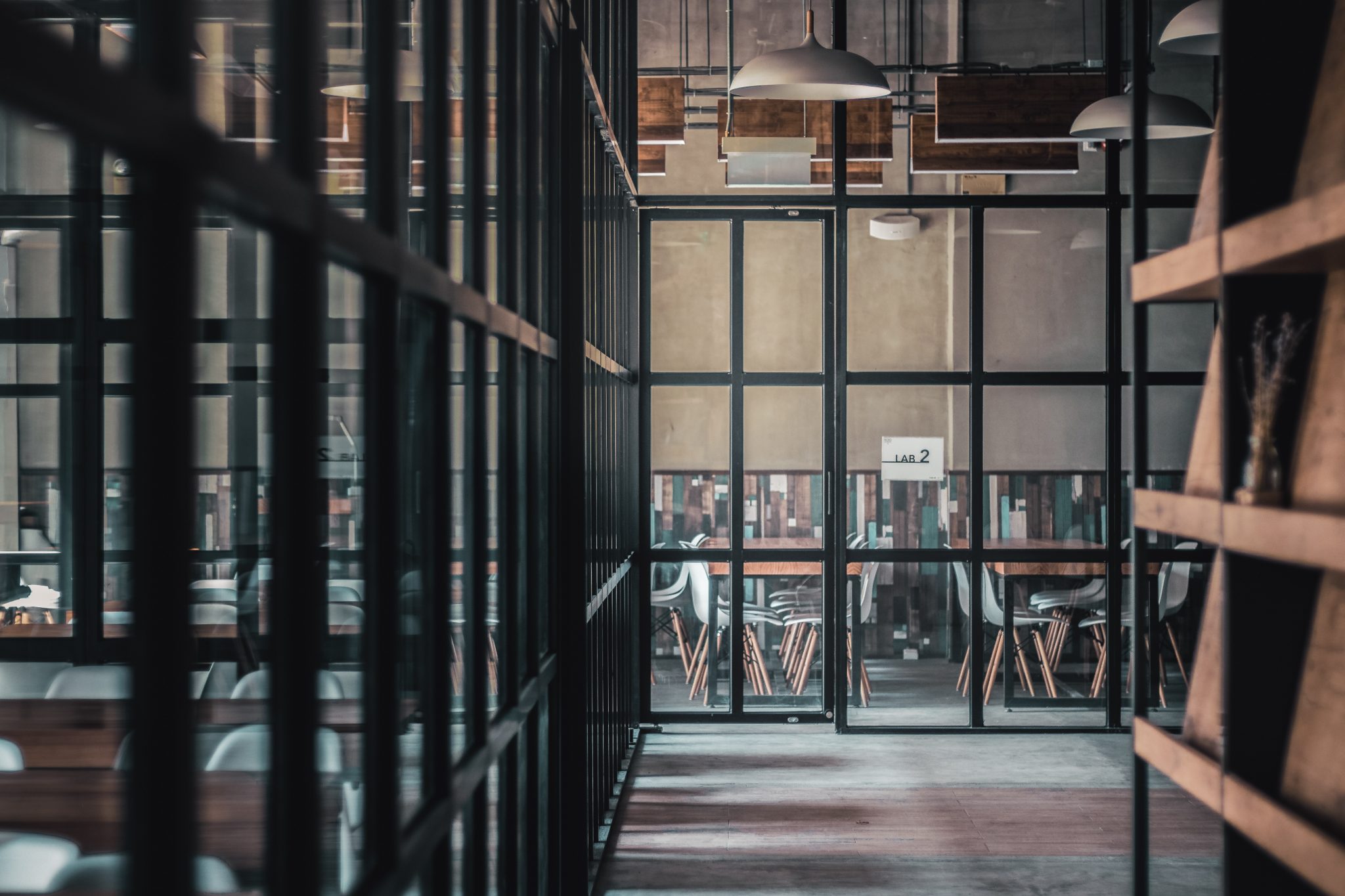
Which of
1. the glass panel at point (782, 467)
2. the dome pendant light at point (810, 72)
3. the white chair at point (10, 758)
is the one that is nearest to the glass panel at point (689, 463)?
the glass panel at point (782, 467)

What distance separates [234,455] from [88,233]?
108 centimetres

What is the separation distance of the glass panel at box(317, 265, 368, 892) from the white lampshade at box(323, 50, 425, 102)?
1.62 feet

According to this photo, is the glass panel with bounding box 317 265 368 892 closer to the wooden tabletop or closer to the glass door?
the glass door

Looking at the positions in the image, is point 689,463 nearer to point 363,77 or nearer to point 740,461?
point 740,461

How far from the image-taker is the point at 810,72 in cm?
349

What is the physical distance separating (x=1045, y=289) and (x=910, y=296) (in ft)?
2.29

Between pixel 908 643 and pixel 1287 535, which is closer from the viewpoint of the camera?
pixel 1287 535

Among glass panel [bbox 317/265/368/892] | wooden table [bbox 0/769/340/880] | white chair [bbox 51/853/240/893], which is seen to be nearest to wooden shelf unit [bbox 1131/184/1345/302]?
glass panel [bbox 317/265/368/892]

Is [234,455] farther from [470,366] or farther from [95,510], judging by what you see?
[470,366]

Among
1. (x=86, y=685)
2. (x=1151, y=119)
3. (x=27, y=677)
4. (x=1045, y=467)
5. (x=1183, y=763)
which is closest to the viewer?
(x=1183, y=763)

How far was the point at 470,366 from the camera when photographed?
5.29 feet

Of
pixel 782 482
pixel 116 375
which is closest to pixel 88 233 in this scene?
pixel 116 375

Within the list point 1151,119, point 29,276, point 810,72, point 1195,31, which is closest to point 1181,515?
point 810,72

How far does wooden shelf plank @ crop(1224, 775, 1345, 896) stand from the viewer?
125cm
